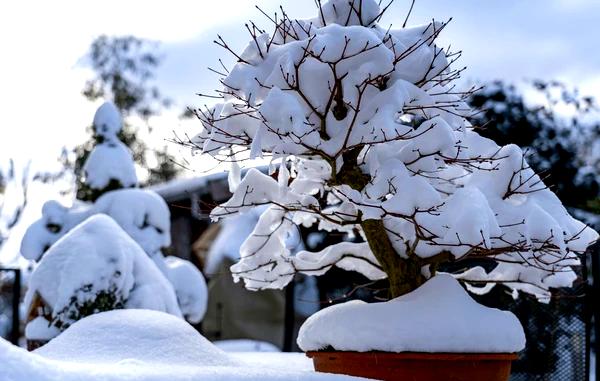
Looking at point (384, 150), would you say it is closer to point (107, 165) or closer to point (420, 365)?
point (420, 365)

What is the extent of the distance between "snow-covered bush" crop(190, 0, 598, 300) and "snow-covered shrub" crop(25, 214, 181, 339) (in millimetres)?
2809

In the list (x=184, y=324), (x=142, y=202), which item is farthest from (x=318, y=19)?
(x=142, y=202)

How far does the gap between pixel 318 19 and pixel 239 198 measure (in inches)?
39.3

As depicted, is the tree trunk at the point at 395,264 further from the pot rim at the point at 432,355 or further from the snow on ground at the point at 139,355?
the snow on ground at the point at 139,355

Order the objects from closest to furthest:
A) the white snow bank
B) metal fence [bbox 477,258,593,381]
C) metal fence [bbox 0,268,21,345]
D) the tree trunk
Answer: the tree trunk < metal fence [bbox 477,258,593,381] < the white snow bank < metal fence [bbox 0,268,21,345]

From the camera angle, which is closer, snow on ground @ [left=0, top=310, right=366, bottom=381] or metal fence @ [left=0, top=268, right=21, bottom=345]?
snow on ground @ [left=0, top=310, right=366, bottom=381]

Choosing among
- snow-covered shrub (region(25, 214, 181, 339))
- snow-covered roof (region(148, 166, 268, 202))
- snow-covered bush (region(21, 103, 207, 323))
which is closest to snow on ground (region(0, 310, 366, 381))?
snow-covered shrub (region(25, 214, 181, 339))

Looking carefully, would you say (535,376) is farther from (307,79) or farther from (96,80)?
(96,80)

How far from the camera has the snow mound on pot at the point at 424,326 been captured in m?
3.53

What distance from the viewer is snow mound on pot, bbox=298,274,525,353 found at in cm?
353

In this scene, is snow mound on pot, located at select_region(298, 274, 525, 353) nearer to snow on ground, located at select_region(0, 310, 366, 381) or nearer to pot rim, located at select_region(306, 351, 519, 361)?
pot rim, located at select_region(306, 351, 519, 361)

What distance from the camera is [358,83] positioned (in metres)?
3.60

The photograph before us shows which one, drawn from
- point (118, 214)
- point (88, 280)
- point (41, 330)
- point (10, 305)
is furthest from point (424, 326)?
point (10, 305)

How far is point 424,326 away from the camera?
3543mm
